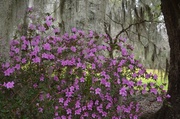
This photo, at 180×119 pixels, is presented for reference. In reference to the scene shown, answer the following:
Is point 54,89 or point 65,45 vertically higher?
point 65,45

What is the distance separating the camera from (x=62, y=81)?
357 cm

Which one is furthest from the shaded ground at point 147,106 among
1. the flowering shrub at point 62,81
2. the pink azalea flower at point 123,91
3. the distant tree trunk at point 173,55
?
the pink azalea flower at point 123,91

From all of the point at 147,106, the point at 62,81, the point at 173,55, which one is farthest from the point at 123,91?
the point at 147,106

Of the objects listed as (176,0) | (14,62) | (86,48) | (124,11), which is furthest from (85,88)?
(124,11)

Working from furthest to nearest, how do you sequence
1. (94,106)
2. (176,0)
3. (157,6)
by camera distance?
1. (157,6)
2. (176,0)
3. (94,106)

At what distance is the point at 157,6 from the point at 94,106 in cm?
345

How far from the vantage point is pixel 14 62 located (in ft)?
11.6

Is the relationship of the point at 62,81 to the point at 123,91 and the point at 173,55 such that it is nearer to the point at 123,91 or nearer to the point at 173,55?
the point at 123,91

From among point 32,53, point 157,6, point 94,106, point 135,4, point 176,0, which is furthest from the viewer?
point 157,6

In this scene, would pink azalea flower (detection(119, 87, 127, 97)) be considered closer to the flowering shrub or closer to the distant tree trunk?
the flowering shrub

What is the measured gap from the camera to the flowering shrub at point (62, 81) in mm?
3322

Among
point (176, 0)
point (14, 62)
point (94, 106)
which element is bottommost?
point (94, 106)

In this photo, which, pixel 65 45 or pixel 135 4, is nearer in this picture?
pixel 65 45

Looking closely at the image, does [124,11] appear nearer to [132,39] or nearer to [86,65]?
[132,39]
